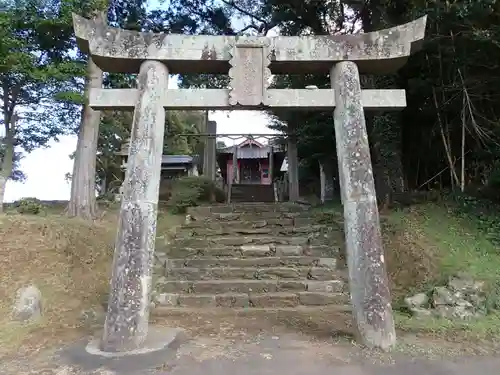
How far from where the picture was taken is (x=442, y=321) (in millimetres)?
5805

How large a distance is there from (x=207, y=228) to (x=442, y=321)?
5575mm

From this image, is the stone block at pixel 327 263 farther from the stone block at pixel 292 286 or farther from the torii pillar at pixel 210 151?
the torii pillar at pixel 210 151

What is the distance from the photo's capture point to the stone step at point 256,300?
276 inches

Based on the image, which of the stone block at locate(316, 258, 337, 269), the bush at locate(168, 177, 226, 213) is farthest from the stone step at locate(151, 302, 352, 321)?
the bush at locate(168, 177, 226, 213)

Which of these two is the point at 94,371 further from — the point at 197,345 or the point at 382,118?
the point at 382,118

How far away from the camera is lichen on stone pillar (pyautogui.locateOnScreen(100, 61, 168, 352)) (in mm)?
4879

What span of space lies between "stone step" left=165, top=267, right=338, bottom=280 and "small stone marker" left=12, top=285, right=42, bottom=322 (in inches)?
93.9

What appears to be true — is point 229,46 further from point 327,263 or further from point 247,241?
point 327,263

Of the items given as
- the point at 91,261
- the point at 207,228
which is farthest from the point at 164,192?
the point at 91,261

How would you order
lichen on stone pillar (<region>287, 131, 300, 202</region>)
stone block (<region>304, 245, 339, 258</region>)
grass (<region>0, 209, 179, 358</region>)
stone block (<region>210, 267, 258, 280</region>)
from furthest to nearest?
lichen on stone pillar (<region>287, 131, 300, 202</region>), stone block (<region>304, 245, 339, 258</region>), stone block (<region>210, 267, 258, 280</region>), grass (<region>0, 209, 179, 358</region>)

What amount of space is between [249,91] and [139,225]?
2.45 meters

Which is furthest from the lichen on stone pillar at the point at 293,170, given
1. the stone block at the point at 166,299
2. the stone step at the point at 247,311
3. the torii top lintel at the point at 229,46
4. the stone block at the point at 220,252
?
the torii top lintel at the point at 229,46

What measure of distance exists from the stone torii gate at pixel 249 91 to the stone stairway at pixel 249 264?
222 cm

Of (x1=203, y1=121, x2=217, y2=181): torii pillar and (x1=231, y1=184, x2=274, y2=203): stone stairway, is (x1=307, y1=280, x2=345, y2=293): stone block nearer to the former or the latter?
(x1=203, y1=121, x2=217, y2=181): torii pillar
